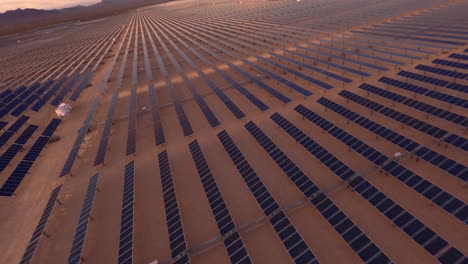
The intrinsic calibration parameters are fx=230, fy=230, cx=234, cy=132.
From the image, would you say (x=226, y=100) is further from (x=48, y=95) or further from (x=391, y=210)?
(x=48, y=95)

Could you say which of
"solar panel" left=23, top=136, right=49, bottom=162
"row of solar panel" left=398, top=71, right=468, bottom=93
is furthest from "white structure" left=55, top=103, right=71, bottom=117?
"row of solar panel" left=398, top=71, right=468, bottom=93

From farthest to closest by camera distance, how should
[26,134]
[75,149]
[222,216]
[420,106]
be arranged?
[26,134] → [75,149] → [420,106] → [222,216]

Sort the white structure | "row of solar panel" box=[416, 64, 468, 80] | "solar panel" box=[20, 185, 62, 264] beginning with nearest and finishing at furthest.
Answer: "solar panel" box=[20, 185, 62, 264], "row of solar panel" box=[416, 64, 468, 80], the white structure

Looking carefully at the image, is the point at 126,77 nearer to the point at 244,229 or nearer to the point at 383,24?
the point at 244,229

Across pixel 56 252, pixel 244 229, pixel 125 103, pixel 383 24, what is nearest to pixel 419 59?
pixel 383 24

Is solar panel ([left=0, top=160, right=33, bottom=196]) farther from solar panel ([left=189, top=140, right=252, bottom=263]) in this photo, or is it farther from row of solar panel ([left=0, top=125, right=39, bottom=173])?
solar panel ([left=189, top=140, right=252, bottom=263])

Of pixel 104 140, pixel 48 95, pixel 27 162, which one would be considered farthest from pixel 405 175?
pixel 48 95
